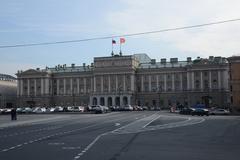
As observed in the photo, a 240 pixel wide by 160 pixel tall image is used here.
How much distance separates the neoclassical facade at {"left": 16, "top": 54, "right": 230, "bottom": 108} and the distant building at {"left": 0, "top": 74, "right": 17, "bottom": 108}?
6.44m

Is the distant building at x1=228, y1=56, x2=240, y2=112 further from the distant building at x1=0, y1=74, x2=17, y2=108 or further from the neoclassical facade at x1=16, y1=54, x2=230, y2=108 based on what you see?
the distant building at x1=0, y1=74, x2=17, y2=108

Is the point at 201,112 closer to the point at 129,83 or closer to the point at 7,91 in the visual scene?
the point at 129,83

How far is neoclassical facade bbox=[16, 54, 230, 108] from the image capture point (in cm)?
14012

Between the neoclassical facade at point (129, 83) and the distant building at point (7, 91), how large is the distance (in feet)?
21.1

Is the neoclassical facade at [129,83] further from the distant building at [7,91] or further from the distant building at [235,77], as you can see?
the distant building at [235,77]

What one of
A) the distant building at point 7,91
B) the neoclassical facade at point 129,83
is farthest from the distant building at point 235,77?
the distant building at point 7,91

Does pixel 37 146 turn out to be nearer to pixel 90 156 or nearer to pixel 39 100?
pixel 90 156

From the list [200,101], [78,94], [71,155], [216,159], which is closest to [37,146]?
[71,155]

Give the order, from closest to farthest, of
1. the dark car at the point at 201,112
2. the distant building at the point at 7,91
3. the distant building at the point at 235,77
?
the dark car at the point at 201,112 → the distant building at the point at 235,77 → the distant building at the point at 7,91

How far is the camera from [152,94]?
149875 millimetres

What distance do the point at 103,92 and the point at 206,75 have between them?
132 ft

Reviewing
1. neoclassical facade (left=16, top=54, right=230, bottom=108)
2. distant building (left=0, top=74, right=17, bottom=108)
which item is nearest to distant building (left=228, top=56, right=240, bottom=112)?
neoclassical facade (left=16, top=54, right=230, bottom=108)

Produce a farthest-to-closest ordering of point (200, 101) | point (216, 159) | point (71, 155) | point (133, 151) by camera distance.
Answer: point (200, 101) → point (133, 151) → point (71, 155) → point (216, 159)

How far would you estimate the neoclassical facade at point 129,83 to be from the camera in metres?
140
